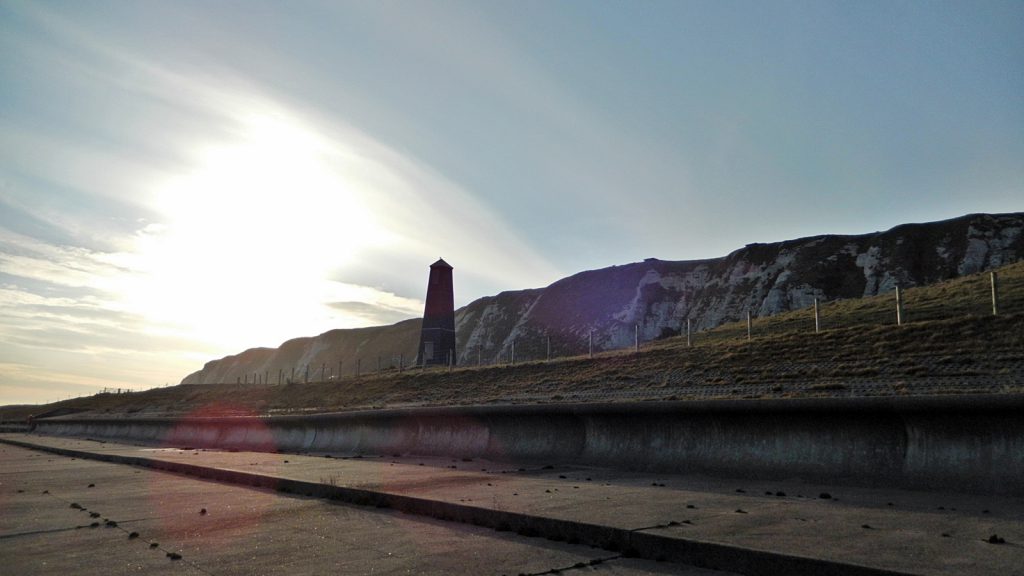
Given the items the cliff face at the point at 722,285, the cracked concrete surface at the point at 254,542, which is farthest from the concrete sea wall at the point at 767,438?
the cliff face at the point at 722,285

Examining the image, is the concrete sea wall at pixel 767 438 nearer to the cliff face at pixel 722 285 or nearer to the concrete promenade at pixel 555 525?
the concrete promenade at pixel 555 525

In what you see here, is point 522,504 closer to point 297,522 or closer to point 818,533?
point 297,522

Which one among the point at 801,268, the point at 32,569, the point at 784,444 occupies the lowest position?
the point at 32,569

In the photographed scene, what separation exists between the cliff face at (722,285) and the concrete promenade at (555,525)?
4287cm

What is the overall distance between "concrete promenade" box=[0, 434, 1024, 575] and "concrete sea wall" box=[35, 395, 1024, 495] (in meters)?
0.27

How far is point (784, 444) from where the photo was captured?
25.7 ft

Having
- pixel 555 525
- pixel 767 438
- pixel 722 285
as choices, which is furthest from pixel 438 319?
pixel 555 525

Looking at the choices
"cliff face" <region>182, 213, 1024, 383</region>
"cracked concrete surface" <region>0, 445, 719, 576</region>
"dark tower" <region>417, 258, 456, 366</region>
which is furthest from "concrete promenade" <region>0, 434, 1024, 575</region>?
"dark tower" <region>417, 258, 456, 366</region>

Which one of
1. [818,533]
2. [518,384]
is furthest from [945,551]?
[518,384]

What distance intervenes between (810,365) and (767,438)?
17.0 meters

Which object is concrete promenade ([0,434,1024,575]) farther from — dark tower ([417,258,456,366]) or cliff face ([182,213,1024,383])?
dark tower ([417,258,456,366])

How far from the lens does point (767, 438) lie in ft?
26.2

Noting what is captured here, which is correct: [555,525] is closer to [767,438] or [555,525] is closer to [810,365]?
[767,438]

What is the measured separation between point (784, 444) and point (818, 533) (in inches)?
125
